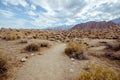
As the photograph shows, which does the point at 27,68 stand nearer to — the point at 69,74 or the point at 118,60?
the point at 69,74

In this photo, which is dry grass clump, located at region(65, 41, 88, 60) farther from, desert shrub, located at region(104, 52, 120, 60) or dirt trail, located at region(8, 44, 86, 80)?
desert shrub, located at region(104, 52, 120, 60)

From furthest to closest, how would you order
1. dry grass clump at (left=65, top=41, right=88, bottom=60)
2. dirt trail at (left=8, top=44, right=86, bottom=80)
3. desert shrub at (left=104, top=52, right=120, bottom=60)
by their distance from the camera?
desert shrub at (left=104, top=52, right=120, bottom=60) → dry grass clump at (left=65, top=41, right=88, bottom=60) → dirt trail at (left=8, top=44, right=86, bottom=80)

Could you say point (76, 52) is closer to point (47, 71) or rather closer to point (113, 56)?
point (113, 56)

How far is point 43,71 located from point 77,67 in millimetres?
2413

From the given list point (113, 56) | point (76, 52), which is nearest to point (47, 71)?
point (76, 52)

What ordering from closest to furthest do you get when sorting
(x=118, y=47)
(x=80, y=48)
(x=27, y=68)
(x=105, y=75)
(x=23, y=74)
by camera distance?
(x=105, y=75)
(x=23, y=74)
(x=27, y=68)
(x=80, y=48)
(x=118, y=47)

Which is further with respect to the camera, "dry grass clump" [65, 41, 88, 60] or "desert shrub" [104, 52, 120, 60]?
"desert shrub" [104, 52, 120, 60]

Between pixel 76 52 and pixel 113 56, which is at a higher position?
pixel 76 52

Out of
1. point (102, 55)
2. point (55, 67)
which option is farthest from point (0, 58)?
point (102, 55)

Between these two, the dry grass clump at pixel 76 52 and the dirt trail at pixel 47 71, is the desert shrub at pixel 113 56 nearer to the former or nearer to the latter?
the dry grass clump at pixel 76 52

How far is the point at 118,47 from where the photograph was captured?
13891mm

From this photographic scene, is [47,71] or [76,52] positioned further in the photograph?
[76,52]

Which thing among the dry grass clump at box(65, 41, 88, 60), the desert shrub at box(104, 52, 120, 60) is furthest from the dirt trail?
the desert shrub at box(104, 52, 120, 60)

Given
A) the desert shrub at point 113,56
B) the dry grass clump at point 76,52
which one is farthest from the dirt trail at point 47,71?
the desert shrub at point 113,56
